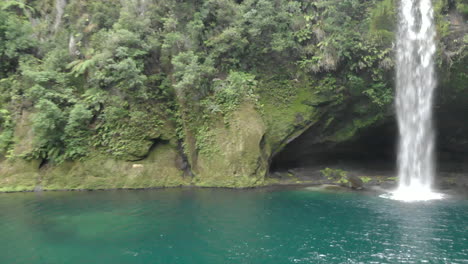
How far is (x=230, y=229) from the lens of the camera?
964 cm

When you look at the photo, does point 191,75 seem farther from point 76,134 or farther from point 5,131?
point 5,131

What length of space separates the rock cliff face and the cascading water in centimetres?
52

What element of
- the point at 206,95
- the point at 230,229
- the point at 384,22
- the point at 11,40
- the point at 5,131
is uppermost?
the point at 384,22

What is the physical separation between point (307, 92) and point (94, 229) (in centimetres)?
1201

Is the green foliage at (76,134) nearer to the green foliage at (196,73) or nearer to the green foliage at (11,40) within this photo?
the green foliage at (196,73)

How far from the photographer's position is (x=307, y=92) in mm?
17359

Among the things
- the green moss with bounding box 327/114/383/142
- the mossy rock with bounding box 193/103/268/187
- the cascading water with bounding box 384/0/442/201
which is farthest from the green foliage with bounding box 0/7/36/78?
the cascading water with bounding box 384/0/442/201

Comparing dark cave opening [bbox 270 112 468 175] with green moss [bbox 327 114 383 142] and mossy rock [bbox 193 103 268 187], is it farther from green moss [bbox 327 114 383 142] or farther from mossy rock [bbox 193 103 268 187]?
mossy rock [bbox 193 103 268 187]

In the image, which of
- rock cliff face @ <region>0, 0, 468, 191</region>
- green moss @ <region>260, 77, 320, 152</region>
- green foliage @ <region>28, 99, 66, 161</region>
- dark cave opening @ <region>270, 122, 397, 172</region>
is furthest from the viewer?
dark cave opening @ <region>270, 122, 397, 172</region>

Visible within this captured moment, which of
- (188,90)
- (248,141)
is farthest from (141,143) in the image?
(248,141)

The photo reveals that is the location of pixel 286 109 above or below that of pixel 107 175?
above

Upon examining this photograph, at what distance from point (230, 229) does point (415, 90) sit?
11.8m

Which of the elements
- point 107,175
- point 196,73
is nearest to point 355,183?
point 196,73

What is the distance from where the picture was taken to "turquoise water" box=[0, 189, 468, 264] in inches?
309
